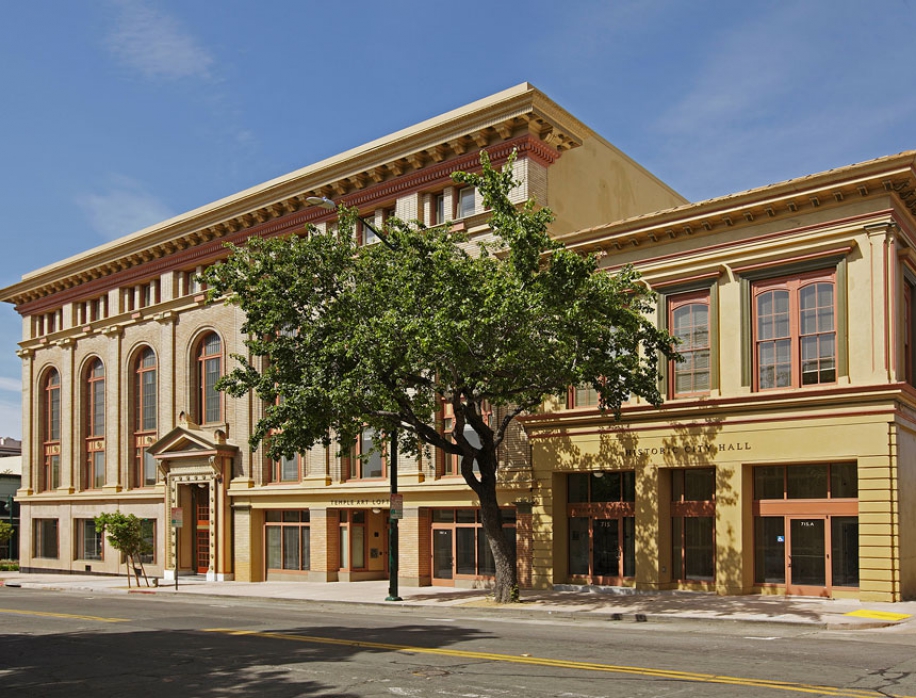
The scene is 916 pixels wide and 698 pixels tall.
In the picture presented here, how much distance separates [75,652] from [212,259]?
82.4 ft

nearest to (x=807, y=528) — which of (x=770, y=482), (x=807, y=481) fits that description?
(x=807, y=481)

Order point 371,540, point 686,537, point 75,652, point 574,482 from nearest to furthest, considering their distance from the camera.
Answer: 1. point 75,652
2. point 686,537
3. point 574,482
4. point 371,540

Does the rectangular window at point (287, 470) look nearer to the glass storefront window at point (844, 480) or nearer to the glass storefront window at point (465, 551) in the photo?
the glass storefront window at point (465, 551)

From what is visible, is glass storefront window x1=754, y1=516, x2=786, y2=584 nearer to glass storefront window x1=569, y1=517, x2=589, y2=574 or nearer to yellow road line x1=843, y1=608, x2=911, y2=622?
yellow road line x1=843, y1=608, x2=911, y2=622

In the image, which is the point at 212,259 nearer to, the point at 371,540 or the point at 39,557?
the point at 371,540

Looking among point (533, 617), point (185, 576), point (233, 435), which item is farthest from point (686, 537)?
point (185, 576)

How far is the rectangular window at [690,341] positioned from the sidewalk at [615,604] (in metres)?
5.29

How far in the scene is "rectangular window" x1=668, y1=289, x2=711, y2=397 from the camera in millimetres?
25812

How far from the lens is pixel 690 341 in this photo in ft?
85.6

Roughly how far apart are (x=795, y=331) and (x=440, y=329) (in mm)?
8952

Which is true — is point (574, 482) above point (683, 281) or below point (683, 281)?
below

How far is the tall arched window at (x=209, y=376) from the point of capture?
39281 mm

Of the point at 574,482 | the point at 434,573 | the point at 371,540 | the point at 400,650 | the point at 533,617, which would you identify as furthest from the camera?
the point at 371,540

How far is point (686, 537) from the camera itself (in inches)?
1024
